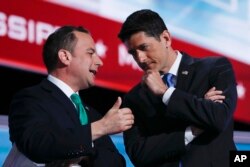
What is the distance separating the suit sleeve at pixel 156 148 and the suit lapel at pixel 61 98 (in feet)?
0.80

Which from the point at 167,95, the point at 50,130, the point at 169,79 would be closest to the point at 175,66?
the point at 169,79

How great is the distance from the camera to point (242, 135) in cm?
323

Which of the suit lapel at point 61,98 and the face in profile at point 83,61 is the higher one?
the face in profile at point 83,61

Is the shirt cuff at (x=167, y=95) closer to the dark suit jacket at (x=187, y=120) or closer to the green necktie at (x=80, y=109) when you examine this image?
the dark suit jacket at (x=187, y=120)

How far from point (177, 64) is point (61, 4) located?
2.95 ft

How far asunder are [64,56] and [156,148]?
0.46m

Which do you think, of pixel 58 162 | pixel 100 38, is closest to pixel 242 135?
pixel 100 38

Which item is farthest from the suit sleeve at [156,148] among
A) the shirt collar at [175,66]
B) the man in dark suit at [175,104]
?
the shirt collar at [175,66]

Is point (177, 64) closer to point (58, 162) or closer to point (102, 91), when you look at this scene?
point (58, 162)

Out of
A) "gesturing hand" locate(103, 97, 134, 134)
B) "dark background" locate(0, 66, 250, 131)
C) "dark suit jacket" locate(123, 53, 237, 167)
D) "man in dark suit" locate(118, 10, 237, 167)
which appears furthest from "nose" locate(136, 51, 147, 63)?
"dark background" locate(0, 66, 250, 131)

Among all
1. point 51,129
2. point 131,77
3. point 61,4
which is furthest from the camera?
point 131,77

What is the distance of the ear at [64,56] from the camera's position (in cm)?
197

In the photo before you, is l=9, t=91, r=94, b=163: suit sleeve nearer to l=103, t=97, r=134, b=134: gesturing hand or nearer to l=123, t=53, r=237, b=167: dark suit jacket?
l=103, t=97, r=134, b=134: gesturing hand

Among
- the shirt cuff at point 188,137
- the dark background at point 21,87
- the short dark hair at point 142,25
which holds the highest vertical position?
the short dark hair at point 142,25
